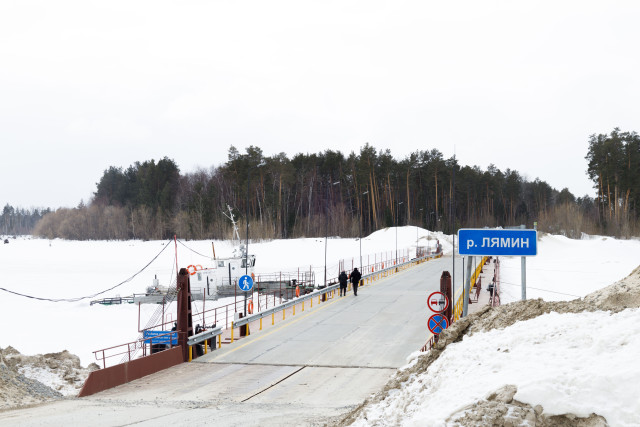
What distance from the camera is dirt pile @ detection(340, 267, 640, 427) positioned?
5273 millimetres

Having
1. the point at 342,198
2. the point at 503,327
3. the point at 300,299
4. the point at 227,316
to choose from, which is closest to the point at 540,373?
the point at 503,327

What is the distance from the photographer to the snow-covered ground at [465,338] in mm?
5485

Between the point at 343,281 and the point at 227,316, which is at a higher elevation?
the point at 343,281

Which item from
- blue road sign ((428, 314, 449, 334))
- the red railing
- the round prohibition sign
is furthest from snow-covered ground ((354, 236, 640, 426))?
the red railing

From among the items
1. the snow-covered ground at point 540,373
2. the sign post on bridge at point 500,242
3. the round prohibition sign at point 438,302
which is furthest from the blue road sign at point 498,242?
the round prohibition sign at point 438,302

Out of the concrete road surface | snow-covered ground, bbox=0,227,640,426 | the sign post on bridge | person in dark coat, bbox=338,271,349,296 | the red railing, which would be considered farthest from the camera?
person in dark coat, bbox=338,271,349,296

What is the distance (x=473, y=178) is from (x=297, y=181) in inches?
1541

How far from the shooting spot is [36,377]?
1634 cm

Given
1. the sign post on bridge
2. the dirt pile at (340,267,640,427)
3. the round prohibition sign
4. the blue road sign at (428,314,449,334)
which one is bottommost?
the blue road sign at (428,314,449,334)

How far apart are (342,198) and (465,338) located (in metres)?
103

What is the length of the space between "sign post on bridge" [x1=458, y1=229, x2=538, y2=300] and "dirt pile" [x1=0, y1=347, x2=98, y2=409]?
11148 millimetres

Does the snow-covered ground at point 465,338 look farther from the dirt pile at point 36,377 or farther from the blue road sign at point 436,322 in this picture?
the dirt pile at point 36,377

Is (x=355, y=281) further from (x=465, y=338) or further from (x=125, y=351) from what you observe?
(x=465, y=338)

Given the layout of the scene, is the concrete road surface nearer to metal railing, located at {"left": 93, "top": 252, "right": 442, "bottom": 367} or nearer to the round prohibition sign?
metal railing, located at {"left": 93, "top": 252, "right": 442, "bottom": 367}
